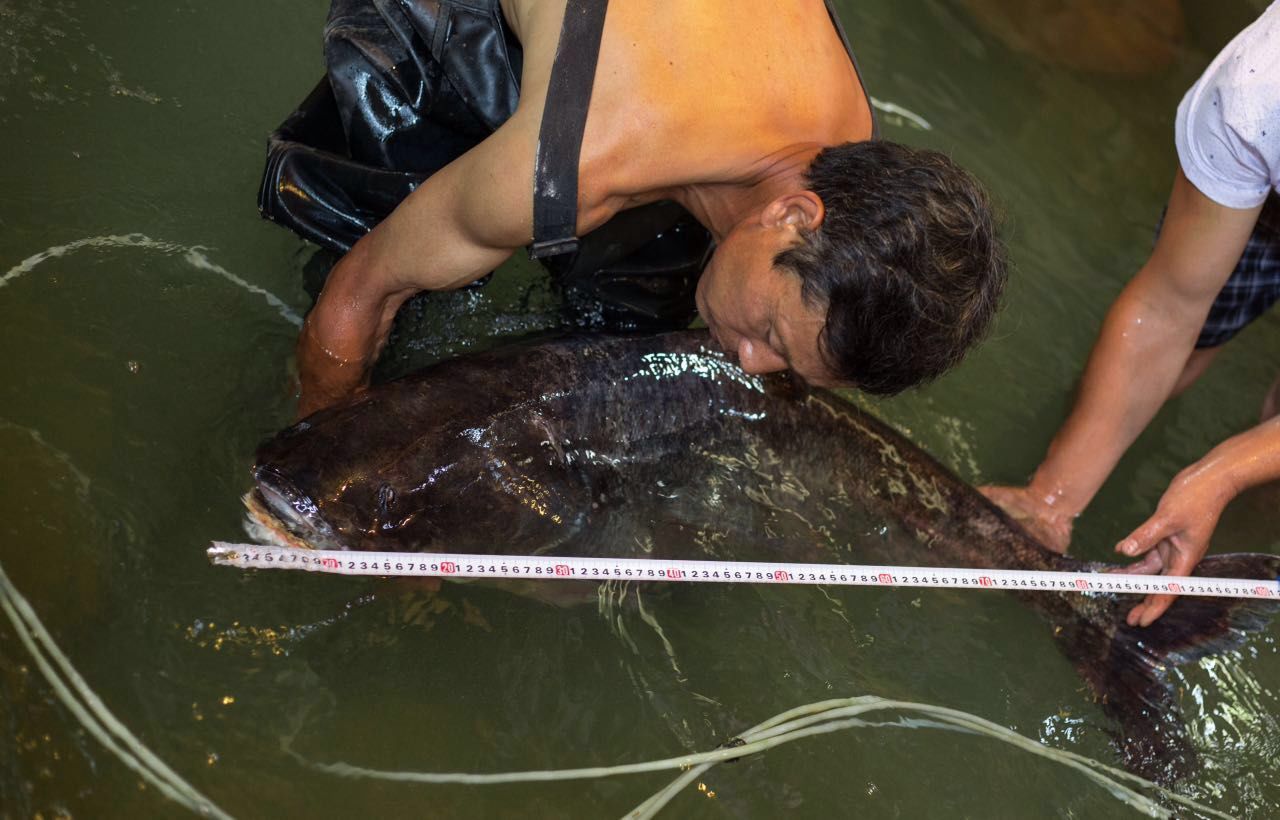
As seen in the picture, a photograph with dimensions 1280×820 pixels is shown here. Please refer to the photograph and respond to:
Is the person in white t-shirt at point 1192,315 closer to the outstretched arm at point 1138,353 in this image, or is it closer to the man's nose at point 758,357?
the outstretched arm at point 1138,353

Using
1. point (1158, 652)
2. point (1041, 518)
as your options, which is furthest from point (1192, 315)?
point (1158, 652)

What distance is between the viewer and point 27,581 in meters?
2.44

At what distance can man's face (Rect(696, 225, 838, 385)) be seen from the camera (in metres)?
2.29

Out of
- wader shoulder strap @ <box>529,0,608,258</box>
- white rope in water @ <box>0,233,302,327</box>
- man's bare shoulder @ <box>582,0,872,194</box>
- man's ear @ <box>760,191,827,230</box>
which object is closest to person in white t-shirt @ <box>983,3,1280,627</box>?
man's bare shoulder @ <box>582,0,872,194</box>

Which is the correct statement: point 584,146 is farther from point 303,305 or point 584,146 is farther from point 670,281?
point 303,305

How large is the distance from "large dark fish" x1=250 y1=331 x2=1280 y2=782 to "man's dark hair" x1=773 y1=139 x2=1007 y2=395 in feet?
2.27

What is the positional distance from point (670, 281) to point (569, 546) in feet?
3.17

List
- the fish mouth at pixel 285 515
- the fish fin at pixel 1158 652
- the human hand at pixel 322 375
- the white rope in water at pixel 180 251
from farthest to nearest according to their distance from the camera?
1. the white rope in water at pixel 180 251
2. the fish fin at pixel 1158 652
3. the human hand at pixel 322 375
4. the fish mouth at pixel 285 515

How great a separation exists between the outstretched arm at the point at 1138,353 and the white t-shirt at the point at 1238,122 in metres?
0.07

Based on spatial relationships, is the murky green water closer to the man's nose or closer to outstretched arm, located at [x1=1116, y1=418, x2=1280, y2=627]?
outstretched arm, located at [x1=1116, y1=418, x2=1280, y2=627]

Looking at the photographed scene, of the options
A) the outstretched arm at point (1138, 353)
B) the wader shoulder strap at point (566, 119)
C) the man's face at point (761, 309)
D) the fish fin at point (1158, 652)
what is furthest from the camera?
the fish fin at point (1158, 652)

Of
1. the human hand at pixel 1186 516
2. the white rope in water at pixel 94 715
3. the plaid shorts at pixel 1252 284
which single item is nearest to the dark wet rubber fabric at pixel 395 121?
the white rope in water at pixel 94 715

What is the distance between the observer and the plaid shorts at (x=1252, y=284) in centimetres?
348

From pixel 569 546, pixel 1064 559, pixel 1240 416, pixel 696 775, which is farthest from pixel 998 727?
pixel 1240 416
